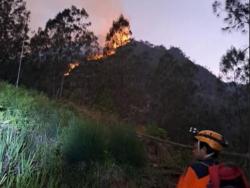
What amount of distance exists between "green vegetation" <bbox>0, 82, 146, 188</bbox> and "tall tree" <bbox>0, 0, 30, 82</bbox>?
17355 mm

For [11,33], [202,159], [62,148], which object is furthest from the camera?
[11,33]

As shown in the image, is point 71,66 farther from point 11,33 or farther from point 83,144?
point 83,144

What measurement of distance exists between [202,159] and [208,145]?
0.14 meters

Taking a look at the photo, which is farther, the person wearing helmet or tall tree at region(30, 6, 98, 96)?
tall tree at region(30, 6, 98, 96)

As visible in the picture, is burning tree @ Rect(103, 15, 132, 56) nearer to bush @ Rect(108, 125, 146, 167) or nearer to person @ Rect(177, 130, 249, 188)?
bush @ Rect(108, 125, 146, 167)

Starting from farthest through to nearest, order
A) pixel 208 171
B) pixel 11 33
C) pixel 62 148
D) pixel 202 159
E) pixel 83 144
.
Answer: pixel 11 33 → pixel 83 144 → pixel 62 148 → pixel 202 159 → pixel 208 171

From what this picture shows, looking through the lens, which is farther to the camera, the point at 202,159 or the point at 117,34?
the point at 117,34

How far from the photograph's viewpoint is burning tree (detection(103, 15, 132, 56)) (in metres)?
28.4

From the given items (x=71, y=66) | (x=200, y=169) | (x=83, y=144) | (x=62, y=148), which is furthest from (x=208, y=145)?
(x=71, y=66)

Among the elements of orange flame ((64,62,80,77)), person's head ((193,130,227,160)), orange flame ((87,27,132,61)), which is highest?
orange flame ((87,27,132,61))

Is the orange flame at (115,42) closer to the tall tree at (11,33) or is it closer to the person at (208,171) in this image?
the tall tree at (11,33)

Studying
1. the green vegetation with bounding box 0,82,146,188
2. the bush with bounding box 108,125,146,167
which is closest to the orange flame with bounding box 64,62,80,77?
the green vegetation with bounding box 0,82,146,188

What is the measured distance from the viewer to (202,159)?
166 inches

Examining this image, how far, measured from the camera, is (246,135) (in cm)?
2411
